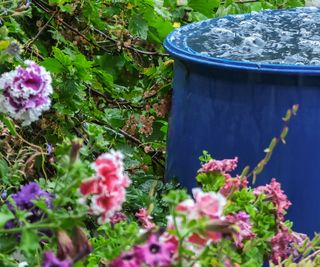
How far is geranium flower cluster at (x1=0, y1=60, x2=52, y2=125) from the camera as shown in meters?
1.14

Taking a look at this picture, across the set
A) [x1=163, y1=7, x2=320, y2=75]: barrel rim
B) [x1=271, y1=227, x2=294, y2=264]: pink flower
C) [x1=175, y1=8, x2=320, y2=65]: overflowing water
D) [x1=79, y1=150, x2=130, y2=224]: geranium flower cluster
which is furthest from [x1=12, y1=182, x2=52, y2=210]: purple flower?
[x1=175, y1=8, x2=320, y2=65]: overflowing water

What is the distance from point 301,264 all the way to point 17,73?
0.54 metres

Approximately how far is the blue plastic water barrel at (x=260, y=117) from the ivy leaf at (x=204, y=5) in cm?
125

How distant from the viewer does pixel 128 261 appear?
0.87 m

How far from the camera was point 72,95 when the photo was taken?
225 cm

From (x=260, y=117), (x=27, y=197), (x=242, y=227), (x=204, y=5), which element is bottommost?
(x=204, y=5)

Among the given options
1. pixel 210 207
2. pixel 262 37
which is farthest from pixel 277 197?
pixel 262 37

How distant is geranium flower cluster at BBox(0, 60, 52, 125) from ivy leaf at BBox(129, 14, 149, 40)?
1475mm

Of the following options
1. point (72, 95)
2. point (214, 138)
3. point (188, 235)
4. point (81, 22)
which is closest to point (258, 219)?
point (188, 235)

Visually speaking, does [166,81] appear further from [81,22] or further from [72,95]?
[81,22]

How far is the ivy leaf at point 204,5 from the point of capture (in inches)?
123

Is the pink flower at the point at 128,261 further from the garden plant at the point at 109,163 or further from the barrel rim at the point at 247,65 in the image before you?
the barrel rim at the point at 247,65

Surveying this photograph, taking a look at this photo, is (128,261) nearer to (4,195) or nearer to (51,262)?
(51,262)

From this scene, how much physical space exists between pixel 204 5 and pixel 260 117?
146cm
